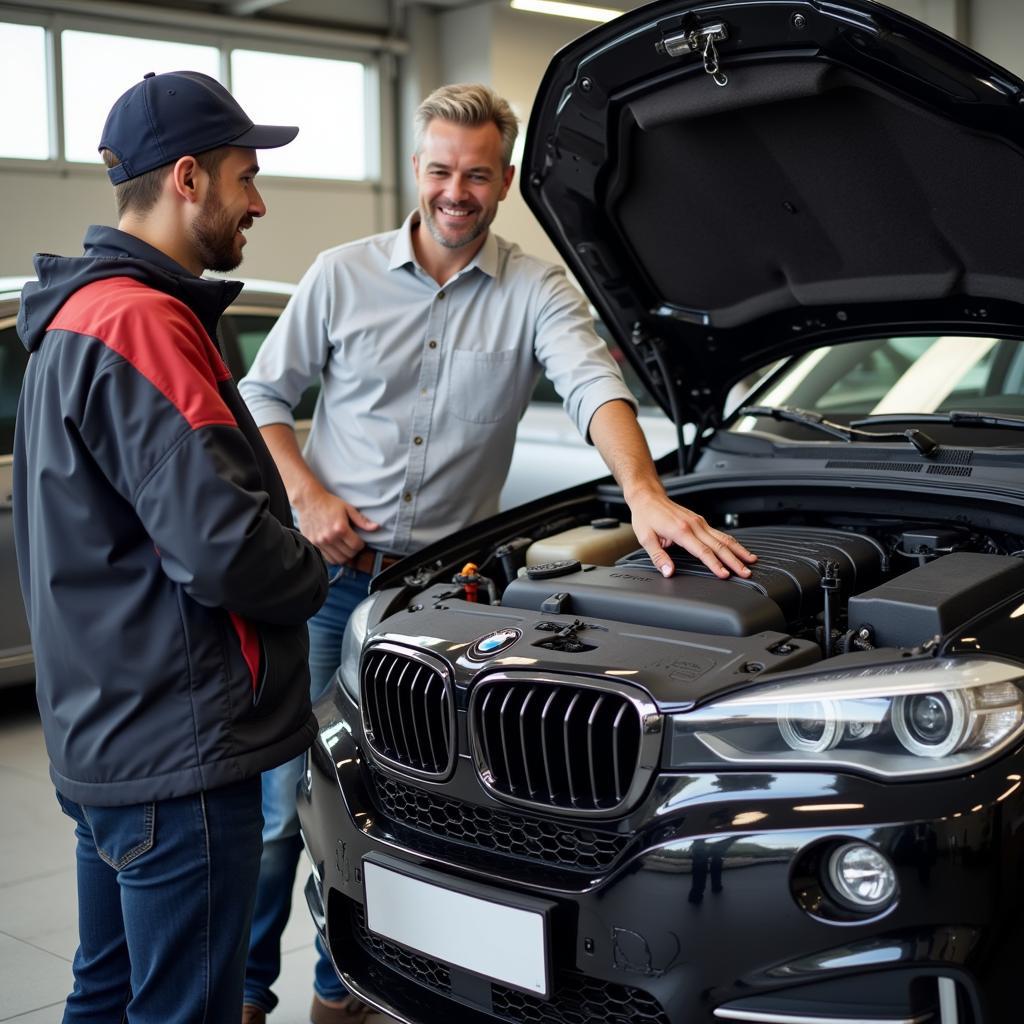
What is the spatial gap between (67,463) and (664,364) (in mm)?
1660

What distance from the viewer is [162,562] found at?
167 centimetres

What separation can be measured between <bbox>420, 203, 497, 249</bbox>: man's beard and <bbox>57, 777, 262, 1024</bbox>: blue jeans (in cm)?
137

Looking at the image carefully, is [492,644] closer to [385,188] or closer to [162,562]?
[162,562]

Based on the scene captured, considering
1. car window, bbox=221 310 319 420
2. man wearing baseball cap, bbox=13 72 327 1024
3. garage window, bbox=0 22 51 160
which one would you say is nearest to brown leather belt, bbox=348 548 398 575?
man wearing baseball cap, bbox=13 72 327 1024

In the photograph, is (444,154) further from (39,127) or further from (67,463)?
(39,127)

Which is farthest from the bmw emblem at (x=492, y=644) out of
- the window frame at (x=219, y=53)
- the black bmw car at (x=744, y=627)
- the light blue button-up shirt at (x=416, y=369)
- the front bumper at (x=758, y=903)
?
the window frame at (x=219, y=53)

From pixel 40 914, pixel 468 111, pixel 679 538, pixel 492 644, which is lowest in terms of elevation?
pixel 40 914

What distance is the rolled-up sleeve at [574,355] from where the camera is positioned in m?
2.79

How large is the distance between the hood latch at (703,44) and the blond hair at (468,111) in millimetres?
464

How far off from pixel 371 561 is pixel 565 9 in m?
9.82

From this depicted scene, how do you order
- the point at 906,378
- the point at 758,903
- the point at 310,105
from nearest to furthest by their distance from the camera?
1. the point at 758,903
2. the point at 906,378
3. the point at 310,105

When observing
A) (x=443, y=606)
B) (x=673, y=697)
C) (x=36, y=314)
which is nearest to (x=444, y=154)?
(x=443, y=606)

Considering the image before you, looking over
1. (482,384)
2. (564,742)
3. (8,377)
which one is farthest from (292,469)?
(8,377)

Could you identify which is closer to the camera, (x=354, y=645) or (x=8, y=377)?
(x=354, y=645)
